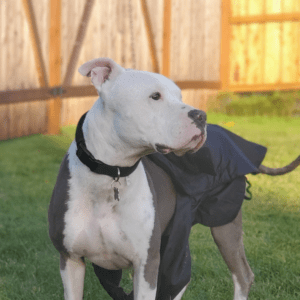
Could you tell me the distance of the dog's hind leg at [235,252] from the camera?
348 cm

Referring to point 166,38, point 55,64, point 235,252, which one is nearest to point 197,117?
point 235,252

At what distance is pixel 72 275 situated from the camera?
9.46 ft

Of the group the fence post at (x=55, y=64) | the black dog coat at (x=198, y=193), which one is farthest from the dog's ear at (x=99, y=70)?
the fence post at (x=55, y=64)

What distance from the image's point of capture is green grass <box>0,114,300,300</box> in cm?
375

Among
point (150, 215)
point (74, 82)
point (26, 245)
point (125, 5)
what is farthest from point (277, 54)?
point (150, 215)

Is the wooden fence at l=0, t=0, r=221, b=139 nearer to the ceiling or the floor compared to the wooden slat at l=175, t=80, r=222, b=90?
nearer to the ceiling

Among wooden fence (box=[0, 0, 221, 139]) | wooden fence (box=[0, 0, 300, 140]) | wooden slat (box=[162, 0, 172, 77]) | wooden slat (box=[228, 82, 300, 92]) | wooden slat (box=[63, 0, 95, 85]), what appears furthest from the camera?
wooden slat (box=[228, 82, 300, 92])

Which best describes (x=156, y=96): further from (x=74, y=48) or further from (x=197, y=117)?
(x=74, y=48)

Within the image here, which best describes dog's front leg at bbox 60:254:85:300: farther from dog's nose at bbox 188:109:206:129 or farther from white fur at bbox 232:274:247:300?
white fur at bbox 232:274:247:300

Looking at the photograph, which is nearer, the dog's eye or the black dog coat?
the dog's eye

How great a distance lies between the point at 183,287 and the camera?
3240mm

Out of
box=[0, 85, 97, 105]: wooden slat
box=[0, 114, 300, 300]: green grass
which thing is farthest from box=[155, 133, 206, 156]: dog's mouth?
box=[0, 85, 97, 105]: wooden slat

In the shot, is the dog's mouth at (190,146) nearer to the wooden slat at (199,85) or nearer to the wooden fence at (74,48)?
the wooden fence at (74,48)

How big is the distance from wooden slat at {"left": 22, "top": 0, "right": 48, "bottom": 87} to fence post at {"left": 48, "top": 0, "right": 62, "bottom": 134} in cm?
17
